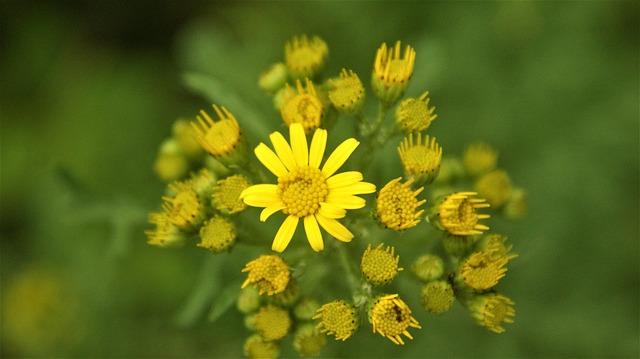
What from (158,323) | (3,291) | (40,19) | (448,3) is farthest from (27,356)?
(448,3)

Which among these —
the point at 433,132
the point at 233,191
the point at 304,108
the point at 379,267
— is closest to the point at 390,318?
the point at 379,267

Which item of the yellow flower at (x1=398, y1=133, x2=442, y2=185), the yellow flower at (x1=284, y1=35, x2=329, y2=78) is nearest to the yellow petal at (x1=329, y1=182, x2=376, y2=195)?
the yellow flower at (x1=398, y1=133, x2=442, y2=185)

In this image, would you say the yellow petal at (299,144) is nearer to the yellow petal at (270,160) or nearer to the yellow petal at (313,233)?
the yellow petal at (270,160)

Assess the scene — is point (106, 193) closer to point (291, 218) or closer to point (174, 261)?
point (174, 261)

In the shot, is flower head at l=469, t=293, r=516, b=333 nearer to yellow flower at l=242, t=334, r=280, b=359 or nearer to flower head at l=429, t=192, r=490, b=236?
flower head at l=429, t=192, r=490, b=236

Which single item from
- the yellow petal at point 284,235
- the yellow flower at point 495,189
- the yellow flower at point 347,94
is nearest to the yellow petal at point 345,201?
the yellow petal at point 284,235
